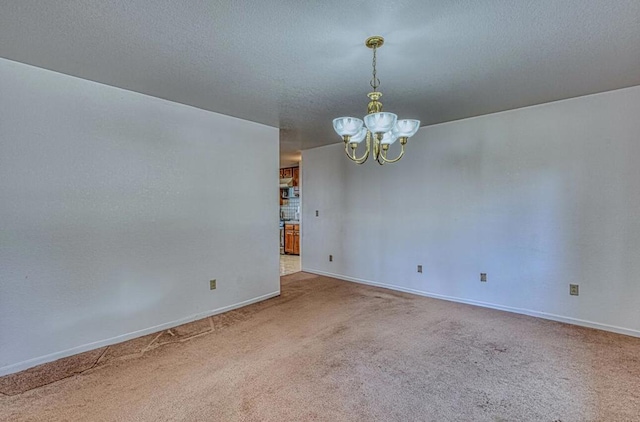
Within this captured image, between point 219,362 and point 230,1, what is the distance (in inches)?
101

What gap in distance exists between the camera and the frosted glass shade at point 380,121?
6.52 ft

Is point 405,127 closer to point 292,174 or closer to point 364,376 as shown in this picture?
point 364,376

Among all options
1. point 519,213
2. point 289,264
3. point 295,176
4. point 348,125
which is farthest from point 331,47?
point 295,176

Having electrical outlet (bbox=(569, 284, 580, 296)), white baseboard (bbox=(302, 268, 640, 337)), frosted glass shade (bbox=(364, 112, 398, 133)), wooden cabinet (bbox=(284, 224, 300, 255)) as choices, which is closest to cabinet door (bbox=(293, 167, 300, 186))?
wooden cabinet (bbox=(284, 224, 300, 255))

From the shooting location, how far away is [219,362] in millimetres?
2533

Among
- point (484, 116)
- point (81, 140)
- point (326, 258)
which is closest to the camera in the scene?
point (81, 140)

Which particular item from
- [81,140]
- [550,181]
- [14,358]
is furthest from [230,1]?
[550,181]

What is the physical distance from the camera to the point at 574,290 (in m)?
3.30

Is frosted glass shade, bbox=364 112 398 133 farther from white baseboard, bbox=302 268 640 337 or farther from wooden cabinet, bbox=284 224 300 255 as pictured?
wooden cabinet, bbox=284 224 300 255

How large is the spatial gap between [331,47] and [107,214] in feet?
8.05

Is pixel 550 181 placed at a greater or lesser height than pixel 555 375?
greater

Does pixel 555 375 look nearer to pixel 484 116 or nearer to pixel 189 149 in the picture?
pixel 484 116

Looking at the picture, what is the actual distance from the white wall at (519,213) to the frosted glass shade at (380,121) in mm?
2488

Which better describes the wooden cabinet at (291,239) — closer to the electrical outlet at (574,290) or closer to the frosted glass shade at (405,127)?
the electrical outlet at (574,290)
